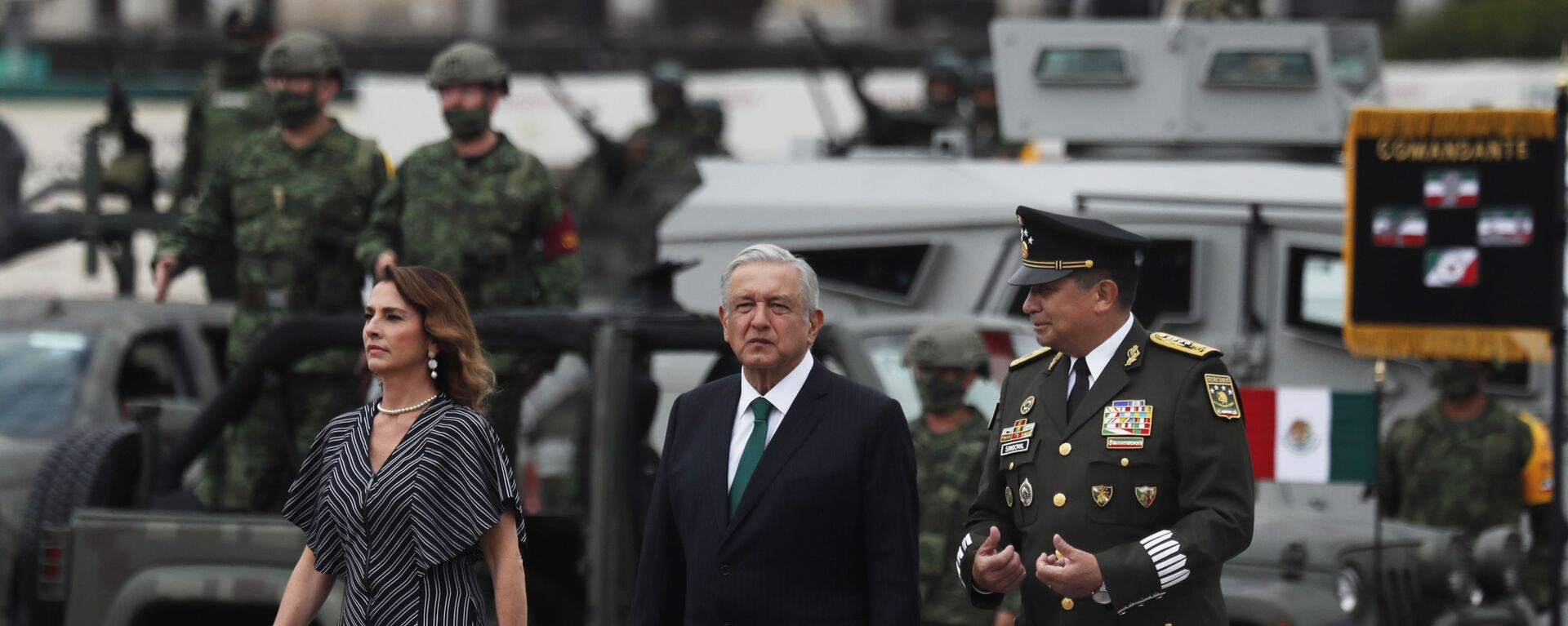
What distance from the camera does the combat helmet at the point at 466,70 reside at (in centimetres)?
865

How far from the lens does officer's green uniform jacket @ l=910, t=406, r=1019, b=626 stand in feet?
24.6

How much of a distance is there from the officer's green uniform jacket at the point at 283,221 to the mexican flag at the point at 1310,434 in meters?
3.46

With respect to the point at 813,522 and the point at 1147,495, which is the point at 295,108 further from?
the point at 1147,495

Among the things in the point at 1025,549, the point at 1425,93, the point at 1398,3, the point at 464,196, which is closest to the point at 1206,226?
the point at 464,196

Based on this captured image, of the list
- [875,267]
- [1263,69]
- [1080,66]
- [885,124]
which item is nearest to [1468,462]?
[1263,69]

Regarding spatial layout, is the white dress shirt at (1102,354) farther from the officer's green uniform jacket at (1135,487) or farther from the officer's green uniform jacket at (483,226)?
the officer's green uniform jacket at (483,226)

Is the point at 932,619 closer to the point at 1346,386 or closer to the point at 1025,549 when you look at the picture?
the point at 1025,549

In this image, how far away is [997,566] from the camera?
4871mm

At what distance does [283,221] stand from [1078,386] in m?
4.54

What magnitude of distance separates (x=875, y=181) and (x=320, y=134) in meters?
3.15

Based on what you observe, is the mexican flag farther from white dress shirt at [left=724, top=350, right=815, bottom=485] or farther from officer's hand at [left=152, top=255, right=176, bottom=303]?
white dress shirt at [left=724, top=350, right=815, bottom=485]

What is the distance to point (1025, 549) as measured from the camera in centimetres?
512

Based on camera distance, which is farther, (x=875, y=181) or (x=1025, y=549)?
(x=875, y=181)

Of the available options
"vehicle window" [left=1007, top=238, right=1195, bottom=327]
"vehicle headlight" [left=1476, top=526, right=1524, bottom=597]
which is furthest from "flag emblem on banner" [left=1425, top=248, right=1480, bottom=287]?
"vehicle window" [left=1007, top=238, right=1195, bottom=327]
